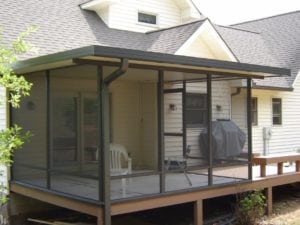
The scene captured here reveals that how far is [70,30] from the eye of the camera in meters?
11.5

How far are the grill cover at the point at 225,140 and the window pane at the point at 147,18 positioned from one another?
179 inches

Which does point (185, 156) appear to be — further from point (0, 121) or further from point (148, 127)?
point (0, 121)

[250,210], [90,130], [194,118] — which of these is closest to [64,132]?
[90,130]

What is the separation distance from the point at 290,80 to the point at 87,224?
34.9 ft

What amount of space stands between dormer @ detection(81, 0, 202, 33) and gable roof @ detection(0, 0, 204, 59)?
0.26 metres

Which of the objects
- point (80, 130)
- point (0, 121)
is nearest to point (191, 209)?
point (80, 130)

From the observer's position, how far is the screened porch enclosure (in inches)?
294

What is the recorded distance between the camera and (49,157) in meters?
7.98

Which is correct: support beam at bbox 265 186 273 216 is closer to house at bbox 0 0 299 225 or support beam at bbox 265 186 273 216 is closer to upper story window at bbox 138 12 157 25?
house at bbox 0 0 299 225

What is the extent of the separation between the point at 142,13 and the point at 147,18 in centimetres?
27

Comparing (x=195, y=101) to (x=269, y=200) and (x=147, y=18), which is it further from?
Answer: (x=147, y=18)

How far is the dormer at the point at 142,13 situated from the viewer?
1295 cm

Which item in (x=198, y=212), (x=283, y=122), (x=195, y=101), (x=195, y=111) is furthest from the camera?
(x=283, y=122)

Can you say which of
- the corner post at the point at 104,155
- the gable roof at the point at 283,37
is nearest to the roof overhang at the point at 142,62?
the corner post at the point at 104,155
